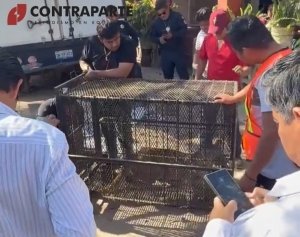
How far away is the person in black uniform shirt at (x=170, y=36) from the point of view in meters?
6.27

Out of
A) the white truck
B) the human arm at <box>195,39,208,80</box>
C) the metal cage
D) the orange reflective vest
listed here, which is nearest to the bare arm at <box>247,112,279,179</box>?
the orange reflective vest

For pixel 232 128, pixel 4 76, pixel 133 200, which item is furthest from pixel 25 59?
pixel 4 76

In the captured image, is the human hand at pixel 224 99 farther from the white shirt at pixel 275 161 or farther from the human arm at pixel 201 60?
the human arm at pixel 201 60

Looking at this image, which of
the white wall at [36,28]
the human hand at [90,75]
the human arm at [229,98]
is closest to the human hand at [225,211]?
the human arm at [229,98]

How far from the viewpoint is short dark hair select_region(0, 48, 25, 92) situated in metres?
1.52

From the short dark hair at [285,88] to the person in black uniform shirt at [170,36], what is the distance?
16.9 ft

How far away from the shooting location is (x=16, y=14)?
6531 millimetres

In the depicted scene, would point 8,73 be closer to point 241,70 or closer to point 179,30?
point 241,70

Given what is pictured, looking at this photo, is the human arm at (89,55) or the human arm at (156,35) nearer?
the human arm at (89,55)

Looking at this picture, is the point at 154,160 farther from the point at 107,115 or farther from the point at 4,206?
the point at 4,206

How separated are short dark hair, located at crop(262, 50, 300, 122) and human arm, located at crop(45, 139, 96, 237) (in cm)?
65

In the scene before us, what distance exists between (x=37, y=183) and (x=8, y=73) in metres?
0.40

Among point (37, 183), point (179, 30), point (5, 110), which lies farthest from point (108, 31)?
point (37, 183)

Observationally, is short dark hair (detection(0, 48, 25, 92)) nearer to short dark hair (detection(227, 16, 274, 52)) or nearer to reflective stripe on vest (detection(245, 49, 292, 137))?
reflective stripe on vest (detection(245, 49, 292, 137))
